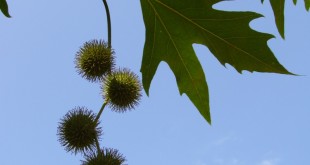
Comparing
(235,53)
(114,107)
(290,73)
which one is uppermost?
(114,107)

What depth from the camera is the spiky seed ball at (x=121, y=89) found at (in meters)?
3.31

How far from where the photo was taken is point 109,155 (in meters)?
3.11

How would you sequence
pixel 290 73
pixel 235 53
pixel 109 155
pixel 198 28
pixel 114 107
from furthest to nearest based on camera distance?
pixel 114 107, pixel 109 155, pixel 198 28, pixel 235 53, pixel 290 73

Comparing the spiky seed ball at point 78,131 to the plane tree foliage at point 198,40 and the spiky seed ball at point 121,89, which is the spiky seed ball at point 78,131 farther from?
the plane tree foliage at point 198,40

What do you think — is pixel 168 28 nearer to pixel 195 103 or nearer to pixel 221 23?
pixel 221 23

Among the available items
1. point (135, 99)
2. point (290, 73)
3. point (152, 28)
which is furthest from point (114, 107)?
point (290, 73)

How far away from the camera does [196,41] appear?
6.61 feet

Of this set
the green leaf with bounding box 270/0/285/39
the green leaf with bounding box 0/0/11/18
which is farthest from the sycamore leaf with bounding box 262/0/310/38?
the green leaf with bounding box 0/0/11/18

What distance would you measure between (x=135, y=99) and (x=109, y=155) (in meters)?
0.56

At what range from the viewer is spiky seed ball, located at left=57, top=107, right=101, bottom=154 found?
326 cm

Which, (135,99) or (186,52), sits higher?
(135,99)

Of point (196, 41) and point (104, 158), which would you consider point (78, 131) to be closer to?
point (104, 158)

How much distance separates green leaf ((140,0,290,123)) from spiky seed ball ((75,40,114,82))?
1164 millimetres

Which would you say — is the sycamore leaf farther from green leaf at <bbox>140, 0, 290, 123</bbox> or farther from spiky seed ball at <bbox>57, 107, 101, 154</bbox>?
spiky seed ball at <bbox>57, 107, 101, 154</bbox>
